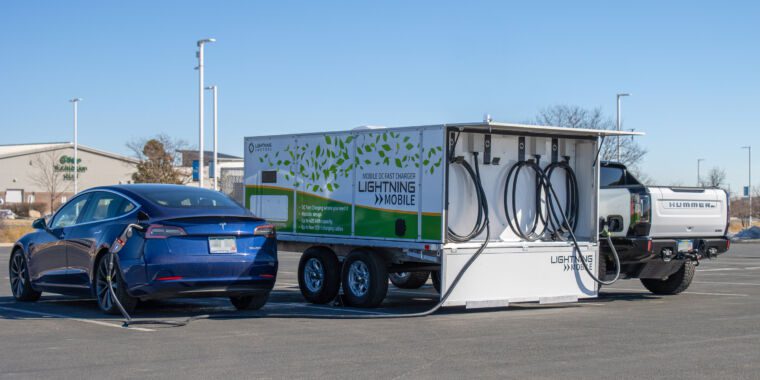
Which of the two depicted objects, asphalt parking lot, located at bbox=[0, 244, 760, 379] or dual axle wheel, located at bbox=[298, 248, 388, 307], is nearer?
asphalt parking lot, located at bbox=[0, 244, 760, 379]

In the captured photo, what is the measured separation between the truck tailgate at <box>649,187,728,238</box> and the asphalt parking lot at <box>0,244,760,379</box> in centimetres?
115

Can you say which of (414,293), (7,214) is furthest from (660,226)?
(7,214)

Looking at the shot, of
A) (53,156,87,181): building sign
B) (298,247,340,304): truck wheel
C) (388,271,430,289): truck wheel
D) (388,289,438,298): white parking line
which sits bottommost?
(388,289,438,298): white parking line

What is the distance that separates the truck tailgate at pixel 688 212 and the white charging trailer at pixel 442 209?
0.98 m

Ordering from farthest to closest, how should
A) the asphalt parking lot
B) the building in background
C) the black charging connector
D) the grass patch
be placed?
the building in background → the grass patch → the black charging connector → the asphalt parking lot

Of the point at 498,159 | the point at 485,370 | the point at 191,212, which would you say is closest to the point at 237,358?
the point at 485,370

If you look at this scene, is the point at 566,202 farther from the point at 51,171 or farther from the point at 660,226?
the point at 51,171

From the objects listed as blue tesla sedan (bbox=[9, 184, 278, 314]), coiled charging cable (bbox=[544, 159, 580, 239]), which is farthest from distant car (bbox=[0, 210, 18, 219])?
coiled charging cable (bbox=[544, 159, 580, 239])

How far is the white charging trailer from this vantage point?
42.1 ft

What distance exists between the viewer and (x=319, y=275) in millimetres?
14320

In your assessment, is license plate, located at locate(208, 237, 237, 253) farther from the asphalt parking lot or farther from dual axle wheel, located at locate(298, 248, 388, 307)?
dual axle wheel, located at locate(298, 248, 388, 307)

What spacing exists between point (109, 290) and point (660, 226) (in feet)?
25.3

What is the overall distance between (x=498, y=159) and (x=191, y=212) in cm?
428

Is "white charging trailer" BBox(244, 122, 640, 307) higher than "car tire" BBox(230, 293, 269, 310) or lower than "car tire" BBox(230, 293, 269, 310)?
higher
